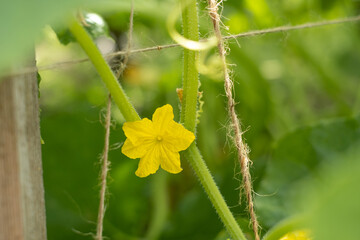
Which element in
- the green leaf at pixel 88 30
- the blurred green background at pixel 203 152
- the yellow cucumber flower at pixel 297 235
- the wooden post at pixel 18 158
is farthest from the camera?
the blurred green background at pixel 203 152

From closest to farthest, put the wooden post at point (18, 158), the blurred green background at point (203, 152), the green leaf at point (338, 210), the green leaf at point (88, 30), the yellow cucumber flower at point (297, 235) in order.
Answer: the green leaf at point (338, 210), the wooden post at point (18, 158), the yellow cucumber flower at point (297, 235), the green leaf at point (88, 30), the blurred green background at point (203, 152)

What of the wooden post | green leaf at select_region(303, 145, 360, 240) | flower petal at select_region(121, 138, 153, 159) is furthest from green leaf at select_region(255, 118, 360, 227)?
green leaf at select_region(303, 145, 360, 240)

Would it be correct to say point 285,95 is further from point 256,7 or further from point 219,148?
point 256,7

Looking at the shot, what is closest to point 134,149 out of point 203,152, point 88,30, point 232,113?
point 232,113

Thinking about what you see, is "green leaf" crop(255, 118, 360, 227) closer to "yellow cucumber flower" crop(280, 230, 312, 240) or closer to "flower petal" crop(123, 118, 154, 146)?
"yellow cucumber flower" crop(280, 230, 312, 240)

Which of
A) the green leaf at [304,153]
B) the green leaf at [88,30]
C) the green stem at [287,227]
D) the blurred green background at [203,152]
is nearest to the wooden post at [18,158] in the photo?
the blurred green background at [203,152]

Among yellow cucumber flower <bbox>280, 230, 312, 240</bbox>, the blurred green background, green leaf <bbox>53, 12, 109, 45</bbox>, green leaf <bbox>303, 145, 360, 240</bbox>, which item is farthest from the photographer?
the blurred green background

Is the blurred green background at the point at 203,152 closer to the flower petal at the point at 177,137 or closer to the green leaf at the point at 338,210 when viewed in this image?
the flower petal at the point at 177,137
